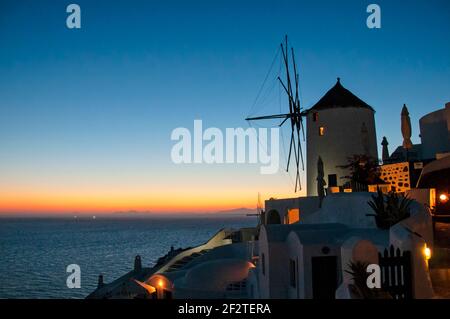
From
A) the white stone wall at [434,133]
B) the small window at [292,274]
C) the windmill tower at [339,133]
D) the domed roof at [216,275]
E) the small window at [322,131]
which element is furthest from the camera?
the small window at [322,131]

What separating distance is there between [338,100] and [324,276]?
20.7m

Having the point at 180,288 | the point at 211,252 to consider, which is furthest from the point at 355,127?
the point at 180,288

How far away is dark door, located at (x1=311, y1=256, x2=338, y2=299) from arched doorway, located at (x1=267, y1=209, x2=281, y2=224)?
53.0ft

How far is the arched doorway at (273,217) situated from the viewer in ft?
97.2

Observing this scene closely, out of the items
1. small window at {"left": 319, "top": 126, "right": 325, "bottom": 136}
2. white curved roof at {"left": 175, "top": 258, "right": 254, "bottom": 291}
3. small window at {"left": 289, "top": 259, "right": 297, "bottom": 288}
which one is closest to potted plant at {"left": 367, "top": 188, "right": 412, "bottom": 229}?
small window at {"left": 289, "top": 259, "right": 297, "bottom": 288}

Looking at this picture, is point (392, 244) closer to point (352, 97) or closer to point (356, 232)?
point (356, 232)

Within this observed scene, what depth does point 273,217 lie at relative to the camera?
30141mm

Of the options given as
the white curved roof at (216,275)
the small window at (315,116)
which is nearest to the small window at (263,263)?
the white curved roof at (216,275)

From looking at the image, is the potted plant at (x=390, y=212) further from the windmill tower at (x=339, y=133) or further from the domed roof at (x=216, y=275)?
the windmill tower at (x=339, y=133)
